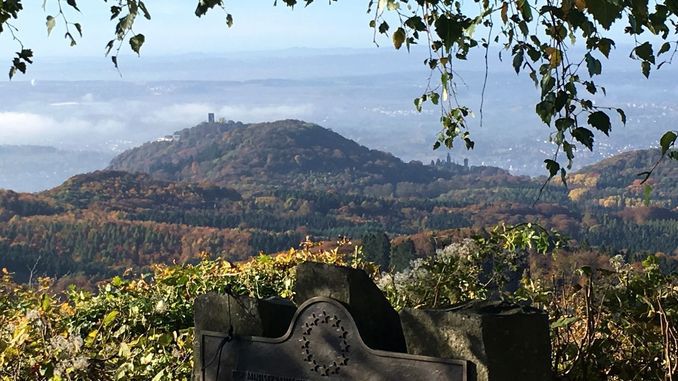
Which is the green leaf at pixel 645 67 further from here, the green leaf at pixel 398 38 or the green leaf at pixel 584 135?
the green leaf at pixel 398 38

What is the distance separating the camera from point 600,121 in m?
3.89

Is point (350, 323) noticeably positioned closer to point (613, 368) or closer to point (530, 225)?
point (613, 368)

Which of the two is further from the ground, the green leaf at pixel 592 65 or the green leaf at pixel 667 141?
the green leaf at pixel 592 65

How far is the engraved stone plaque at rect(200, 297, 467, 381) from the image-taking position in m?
3.90

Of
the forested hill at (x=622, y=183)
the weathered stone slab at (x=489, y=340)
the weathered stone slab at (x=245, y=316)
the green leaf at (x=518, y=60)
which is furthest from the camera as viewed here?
the forested hill at (x=622, y=183)

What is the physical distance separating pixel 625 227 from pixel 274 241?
1464 inches

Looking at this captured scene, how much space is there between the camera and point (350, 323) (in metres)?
4.05

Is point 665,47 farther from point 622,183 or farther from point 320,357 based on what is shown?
point 622,183

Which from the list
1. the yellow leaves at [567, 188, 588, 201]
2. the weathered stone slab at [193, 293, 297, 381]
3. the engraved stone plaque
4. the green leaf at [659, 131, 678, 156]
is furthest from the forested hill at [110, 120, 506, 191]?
the green leaf at [659, 131, 678, 156]

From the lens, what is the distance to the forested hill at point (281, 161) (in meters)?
157

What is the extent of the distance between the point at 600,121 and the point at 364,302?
4.03 feet

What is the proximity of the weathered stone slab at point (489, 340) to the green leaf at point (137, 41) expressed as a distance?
8.18ft

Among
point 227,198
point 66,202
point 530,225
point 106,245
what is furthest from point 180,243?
point 530,225

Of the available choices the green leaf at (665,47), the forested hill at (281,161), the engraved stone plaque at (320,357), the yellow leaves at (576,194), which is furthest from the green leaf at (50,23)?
the forested hill at (281,161)
